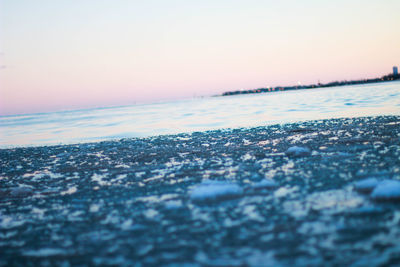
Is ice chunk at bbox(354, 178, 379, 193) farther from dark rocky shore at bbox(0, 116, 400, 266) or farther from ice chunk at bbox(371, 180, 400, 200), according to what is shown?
ice chunk at bbox(371, 180, 400, 200)

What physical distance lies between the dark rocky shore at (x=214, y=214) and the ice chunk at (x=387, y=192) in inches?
0.7

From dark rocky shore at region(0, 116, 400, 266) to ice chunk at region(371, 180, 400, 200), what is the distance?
17mm

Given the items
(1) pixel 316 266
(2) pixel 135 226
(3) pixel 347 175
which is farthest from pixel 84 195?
(3) pixel 347 175

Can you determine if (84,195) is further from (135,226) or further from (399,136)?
(399,136)

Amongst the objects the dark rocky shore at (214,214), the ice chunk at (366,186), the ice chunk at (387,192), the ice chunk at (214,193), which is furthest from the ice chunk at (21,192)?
the ice chunk at (387,192)

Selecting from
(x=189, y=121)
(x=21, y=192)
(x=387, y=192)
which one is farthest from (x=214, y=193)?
(x=189, y=121)

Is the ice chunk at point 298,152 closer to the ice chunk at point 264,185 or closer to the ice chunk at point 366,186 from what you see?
the ice chunk at point 264,185

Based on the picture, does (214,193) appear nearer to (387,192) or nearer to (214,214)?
(214,214)

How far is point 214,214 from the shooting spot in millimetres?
3492

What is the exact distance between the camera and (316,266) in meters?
2.29

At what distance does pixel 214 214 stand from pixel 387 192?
2.06 metres

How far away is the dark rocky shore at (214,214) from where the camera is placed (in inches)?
103

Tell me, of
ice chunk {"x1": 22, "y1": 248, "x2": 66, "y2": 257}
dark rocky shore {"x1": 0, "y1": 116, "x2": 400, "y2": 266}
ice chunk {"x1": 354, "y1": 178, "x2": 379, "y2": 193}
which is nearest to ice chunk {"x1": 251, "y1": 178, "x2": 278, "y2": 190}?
dark rocky shore {"x1": 0, "y1": 116, "x2": 400, "y2": 266}

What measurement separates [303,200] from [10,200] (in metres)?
4.68
